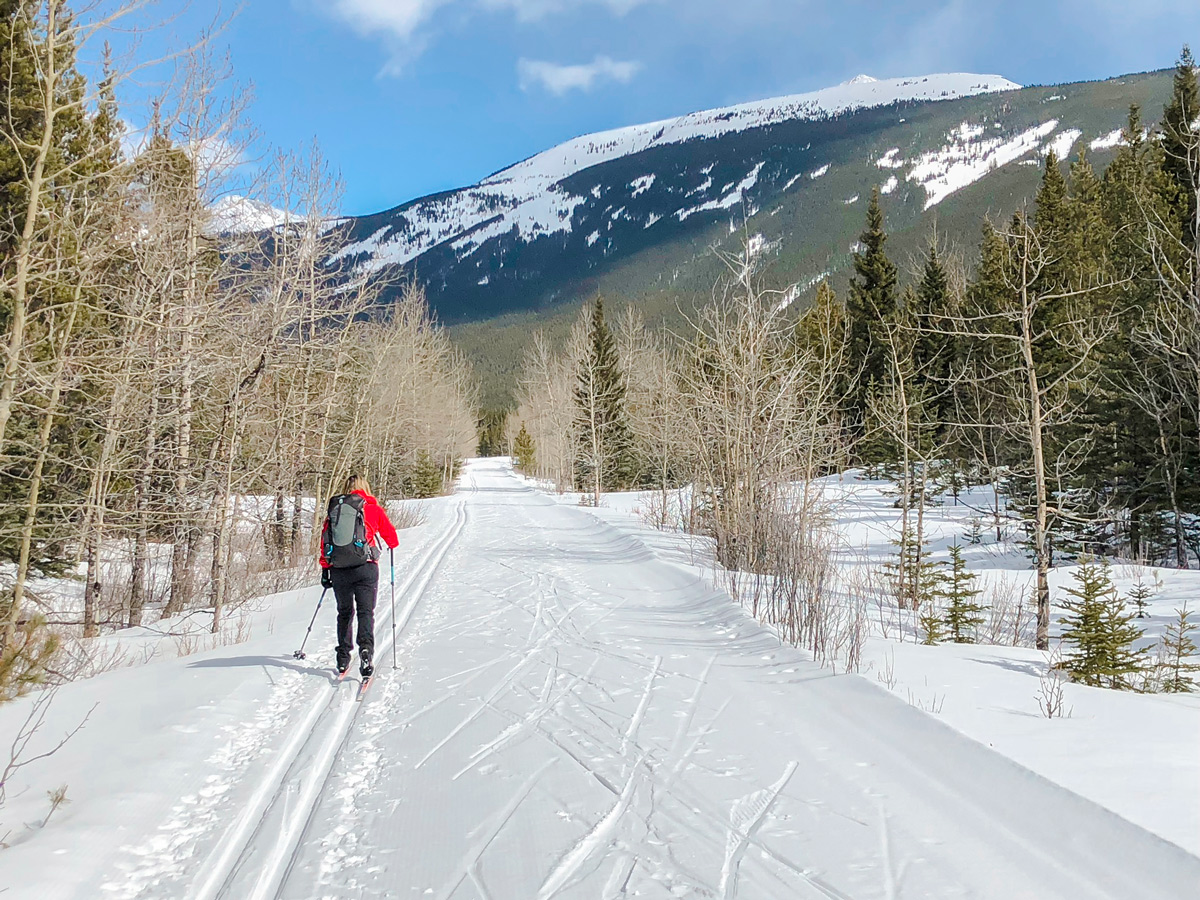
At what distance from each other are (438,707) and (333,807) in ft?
5.76

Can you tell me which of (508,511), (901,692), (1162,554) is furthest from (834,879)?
(508,511)

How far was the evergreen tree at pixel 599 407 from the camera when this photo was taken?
122 ft

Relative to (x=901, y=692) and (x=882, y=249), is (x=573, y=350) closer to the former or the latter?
(x=882, y=249)

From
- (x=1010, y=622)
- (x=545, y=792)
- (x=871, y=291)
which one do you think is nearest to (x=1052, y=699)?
(x=545, y=792)

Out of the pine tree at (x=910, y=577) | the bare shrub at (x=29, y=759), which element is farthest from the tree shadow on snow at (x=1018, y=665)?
the bare shrub at (x=29, y=759)

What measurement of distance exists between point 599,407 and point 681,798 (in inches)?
1446

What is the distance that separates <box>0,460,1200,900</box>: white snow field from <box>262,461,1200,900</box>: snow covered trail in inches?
0.6

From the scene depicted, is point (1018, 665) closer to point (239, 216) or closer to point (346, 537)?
point (346, 537)

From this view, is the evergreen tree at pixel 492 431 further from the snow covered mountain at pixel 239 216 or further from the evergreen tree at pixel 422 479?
the snow covered mountain at pixel 239 216

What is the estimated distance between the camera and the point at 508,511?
29297mm

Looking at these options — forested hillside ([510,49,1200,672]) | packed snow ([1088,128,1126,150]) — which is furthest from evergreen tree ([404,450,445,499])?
packed snow ([1088,128,1126,150])

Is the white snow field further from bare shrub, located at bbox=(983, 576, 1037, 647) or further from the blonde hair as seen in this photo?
bare shrub, located at bbox=(983, 576, 1037, 647)

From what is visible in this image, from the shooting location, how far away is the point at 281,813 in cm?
396

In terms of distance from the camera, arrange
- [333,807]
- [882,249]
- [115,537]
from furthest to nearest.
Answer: [882,249] < [115,537] < [333,807]
